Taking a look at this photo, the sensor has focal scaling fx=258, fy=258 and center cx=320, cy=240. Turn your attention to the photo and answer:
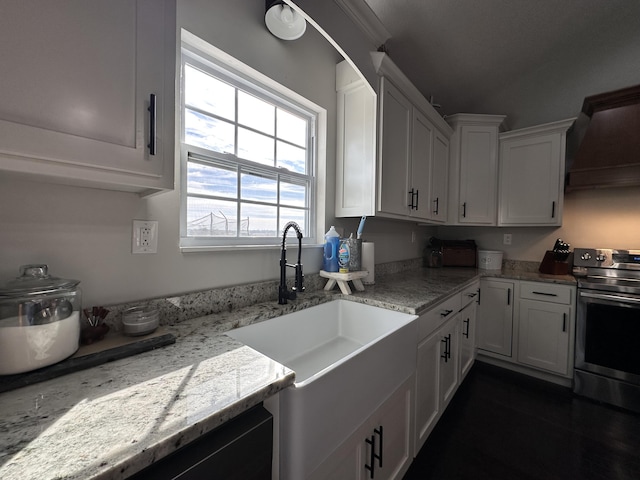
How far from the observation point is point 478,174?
2699 mm

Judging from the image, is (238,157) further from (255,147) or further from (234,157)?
(255,147)

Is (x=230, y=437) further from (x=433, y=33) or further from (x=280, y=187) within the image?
(x=433, y=33)

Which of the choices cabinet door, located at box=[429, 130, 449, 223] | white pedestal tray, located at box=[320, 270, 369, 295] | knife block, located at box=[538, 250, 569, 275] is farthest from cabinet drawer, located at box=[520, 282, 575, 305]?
white pedestal tray, located at box=[320, 270, 369, 295]

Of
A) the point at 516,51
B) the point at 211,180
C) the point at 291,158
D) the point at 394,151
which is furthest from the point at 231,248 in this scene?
the point at 516,51

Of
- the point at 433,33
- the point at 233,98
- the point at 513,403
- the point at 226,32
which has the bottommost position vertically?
the point at 513,403

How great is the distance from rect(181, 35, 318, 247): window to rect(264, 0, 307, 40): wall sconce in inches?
10.3

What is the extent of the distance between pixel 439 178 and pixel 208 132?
83.7 inches

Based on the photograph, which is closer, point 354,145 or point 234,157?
point 234,157

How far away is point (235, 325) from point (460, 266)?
8.74ft

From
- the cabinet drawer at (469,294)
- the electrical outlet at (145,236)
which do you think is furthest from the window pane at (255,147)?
the cabinet drawer at (469,294)

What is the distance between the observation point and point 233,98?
134 cm

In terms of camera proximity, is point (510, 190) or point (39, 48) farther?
point (510, 190)

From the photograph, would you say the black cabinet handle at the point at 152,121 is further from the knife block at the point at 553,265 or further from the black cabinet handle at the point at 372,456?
the knife block at the point at 553,265

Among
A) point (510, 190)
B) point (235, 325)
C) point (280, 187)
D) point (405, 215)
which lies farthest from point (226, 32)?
point (510, 190)
